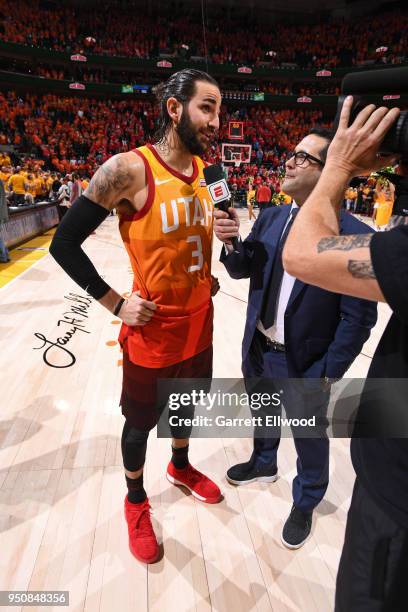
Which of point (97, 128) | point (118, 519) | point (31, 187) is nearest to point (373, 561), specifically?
point (118, 519)

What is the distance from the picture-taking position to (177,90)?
5.13 ft

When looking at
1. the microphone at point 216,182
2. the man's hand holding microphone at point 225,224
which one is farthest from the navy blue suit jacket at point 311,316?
the microphone at point 216,182

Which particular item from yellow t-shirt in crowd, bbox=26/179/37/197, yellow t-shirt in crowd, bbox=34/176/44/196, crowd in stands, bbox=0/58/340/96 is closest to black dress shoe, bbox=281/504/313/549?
yellow t-shirt in crowd, bbox=26/179/37/197

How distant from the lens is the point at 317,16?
1093 inches

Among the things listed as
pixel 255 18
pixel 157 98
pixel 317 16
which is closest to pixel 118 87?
pixel 255 18

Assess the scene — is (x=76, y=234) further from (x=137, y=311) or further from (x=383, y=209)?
(x=383, y=209)

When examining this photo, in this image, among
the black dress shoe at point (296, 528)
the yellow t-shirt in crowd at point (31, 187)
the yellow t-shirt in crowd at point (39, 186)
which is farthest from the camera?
the yellow t-shirt in crowd at point (39, 186)

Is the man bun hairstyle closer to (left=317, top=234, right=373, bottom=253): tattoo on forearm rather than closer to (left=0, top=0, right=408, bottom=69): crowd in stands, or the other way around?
(left=317, top=234, right=373, bottom=253): tattoo on forearm

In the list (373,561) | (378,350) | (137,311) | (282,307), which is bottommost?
(373,561)

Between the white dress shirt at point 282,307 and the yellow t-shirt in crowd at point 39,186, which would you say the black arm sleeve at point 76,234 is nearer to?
the white dress shirt at point 282,307

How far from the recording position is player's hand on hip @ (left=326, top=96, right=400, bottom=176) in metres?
0.76

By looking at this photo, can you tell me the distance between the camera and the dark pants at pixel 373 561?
831 mm

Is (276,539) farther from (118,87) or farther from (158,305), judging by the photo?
(118,87)

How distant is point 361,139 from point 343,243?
0.23 metres
